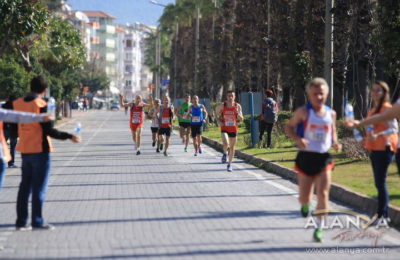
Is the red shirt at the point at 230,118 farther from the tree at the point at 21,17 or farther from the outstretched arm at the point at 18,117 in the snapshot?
the outstretched arm at the point at 18,117

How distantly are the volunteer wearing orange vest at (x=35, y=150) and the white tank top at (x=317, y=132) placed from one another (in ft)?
8.90

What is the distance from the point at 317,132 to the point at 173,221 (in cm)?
262

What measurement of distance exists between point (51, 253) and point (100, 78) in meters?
152

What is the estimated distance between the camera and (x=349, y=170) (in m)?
17.3

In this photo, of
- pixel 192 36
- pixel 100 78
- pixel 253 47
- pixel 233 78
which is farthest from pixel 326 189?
pixel 100 78

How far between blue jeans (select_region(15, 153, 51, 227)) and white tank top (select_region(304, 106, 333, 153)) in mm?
3089

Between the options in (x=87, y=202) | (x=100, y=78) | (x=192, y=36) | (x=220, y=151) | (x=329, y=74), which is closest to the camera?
(x=87, y=202)

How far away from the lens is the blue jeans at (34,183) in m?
10.2

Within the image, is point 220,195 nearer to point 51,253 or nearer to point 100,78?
point 51,253

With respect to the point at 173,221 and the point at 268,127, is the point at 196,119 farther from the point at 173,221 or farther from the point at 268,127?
the point at 173,221

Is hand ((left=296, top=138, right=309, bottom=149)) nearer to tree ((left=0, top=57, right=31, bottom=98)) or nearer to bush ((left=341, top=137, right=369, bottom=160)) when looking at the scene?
bush ((left=341, top=137, right=369, bottom=160))

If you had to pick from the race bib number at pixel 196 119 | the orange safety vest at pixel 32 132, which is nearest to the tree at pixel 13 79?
the race bib number at pixel 196 119

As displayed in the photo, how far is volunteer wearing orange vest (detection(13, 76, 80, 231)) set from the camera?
33.4 feet

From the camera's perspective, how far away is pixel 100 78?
160m
